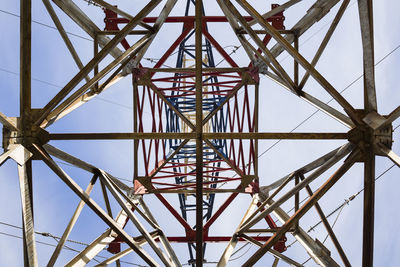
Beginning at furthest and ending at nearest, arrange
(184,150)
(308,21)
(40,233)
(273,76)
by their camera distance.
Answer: (184,150) → (40,233) → (273,76) → (308,21)

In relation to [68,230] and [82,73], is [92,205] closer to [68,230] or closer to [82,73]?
[68,230]

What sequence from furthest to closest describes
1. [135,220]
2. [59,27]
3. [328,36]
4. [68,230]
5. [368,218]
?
[59,27]
[328,36]
[135,220]
[68,230]
[368,218]

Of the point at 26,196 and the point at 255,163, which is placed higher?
the point at 255,163

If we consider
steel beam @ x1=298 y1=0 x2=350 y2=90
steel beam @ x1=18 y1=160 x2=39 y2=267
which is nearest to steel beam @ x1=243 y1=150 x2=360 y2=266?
steel beam @ x1=298 y1=0 x2=350 y2=90

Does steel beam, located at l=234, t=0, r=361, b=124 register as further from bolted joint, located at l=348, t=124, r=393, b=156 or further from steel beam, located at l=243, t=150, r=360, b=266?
steel beam, located at l=243, t=150, r=360, b=266

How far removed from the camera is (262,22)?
380 inches

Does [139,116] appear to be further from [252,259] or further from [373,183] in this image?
[373,183]

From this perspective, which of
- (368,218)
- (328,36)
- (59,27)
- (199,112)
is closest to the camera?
(368,218)

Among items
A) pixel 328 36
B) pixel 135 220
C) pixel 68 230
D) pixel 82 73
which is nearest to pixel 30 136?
pixel 82 73

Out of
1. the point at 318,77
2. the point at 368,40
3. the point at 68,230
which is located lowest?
the point at 68,230

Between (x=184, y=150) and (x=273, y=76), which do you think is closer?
(x=273, y=76)

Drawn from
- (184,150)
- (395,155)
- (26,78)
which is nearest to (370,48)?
(395,155)

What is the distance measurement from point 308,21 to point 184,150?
25.7 feet

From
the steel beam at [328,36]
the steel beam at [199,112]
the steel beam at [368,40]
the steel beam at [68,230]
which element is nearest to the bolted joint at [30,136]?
the steel beam at [68,230]
